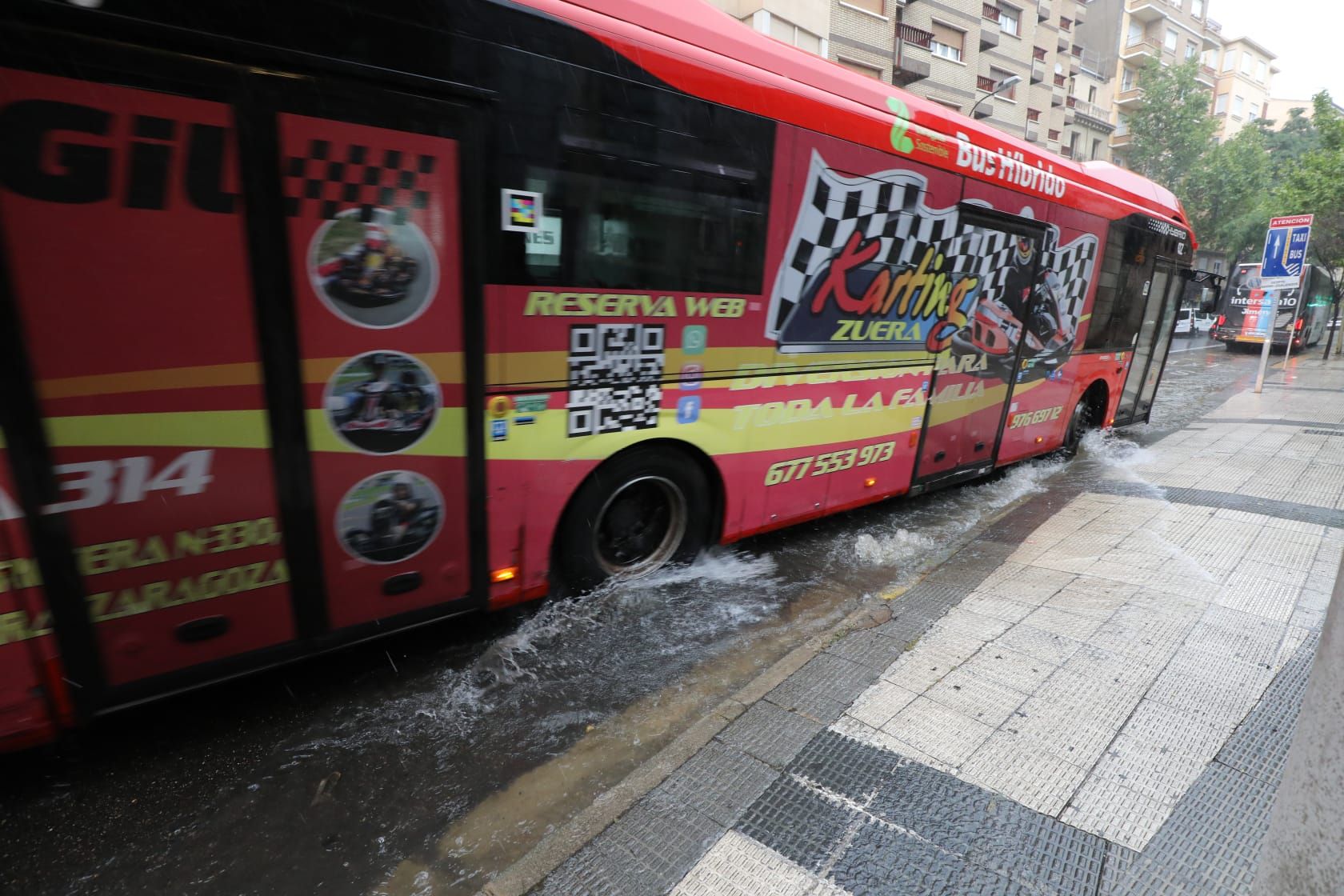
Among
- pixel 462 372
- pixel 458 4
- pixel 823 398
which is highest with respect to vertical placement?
pixel 458 4

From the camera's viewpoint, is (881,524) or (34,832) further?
(881,524)

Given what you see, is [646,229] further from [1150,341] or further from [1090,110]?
[1090,110]

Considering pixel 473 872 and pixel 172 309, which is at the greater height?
pixel 172 309

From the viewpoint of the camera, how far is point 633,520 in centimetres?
430

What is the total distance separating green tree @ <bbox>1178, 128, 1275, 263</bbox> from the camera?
38.8m

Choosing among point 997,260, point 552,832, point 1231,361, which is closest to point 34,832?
point 552,832

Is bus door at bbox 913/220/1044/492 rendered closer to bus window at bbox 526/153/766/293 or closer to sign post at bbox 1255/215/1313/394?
bus window at bbox 526/153/766/293

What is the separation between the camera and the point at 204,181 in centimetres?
236

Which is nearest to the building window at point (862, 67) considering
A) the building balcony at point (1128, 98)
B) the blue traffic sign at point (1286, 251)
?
the blue traffic sign at point (1286, 251)

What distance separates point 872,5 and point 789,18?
5.31m

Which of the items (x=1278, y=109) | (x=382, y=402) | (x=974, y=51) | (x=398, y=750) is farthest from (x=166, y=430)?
(x=1278, y=109)

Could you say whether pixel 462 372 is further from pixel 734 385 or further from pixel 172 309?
pixel 734 385

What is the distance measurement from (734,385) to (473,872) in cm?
287

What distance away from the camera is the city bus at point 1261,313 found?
24.4 m
